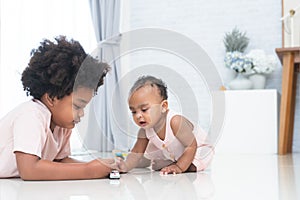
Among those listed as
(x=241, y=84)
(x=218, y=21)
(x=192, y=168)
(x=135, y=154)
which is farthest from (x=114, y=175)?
(x=218, y=21)

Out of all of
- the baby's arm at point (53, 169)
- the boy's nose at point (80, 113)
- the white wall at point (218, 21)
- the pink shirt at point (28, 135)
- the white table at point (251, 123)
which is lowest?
the white table at point (251, 123)

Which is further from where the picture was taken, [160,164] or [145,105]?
[160,164]

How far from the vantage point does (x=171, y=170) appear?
4.99 ft

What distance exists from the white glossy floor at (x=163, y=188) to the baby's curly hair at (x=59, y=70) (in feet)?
0.85

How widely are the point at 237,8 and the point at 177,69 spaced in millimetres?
2027

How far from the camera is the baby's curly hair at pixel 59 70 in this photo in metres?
1.31

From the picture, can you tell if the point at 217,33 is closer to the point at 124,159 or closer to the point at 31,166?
the point at 124,159

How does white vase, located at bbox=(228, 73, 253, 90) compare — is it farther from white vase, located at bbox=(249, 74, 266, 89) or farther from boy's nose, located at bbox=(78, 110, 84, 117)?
boy's nose, located at bbox=(78, 110, 84, 117)

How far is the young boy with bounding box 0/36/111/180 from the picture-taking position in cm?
127

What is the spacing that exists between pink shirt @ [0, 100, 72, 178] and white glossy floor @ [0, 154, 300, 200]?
7cm

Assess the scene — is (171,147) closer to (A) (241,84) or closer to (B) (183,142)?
(B) (183,142)

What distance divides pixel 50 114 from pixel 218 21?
230 cm

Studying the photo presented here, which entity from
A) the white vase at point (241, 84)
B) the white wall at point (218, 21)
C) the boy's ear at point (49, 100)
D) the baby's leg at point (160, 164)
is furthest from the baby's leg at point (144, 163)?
the white wall at point (218, 21)

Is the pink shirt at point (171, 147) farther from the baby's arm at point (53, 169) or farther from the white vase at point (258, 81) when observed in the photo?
the white vase at point (258, 81)
